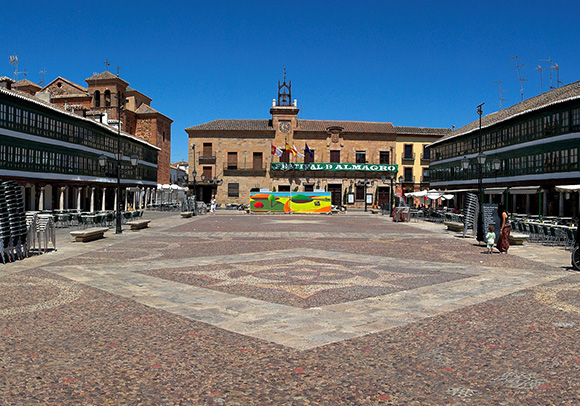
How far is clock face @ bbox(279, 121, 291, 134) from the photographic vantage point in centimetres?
6356

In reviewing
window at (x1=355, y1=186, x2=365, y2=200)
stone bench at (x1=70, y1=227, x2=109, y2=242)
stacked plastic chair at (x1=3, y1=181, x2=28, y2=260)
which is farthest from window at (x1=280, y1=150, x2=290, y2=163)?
stacked plastic chair at (x1=3, y1=181, x2=28, y2=260)

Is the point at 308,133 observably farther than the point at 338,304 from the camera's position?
Yes

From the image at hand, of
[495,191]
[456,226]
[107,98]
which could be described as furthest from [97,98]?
[456,226]

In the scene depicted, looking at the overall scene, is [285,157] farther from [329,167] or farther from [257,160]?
[329,167]

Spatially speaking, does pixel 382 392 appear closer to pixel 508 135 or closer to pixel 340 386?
pixel 340 386

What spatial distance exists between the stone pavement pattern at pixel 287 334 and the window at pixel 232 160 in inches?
2011

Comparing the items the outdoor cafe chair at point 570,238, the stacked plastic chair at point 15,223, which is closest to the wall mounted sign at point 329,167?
the outdoor cafe chair at point 570,238

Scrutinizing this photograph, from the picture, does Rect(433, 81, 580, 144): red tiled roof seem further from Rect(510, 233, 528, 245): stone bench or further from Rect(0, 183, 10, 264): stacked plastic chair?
A: Rect(0, 183, 10, 264): stacked plastic chair

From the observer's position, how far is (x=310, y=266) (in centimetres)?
1232

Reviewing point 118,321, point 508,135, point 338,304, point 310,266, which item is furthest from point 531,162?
point 118,321

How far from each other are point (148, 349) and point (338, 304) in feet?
11.0

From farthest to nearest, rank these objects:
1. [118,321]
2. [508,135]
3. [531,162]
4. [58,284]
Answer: [508,135] < [531,162] < [58,284] < [118,321]

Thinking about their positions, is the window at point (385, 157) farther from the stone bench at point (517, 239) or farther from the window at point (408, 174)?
the stone bench at point (517, 239)

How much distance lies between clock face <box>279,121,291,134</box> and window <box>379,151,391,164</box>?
12.0m
